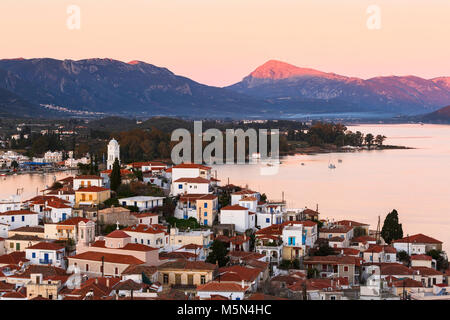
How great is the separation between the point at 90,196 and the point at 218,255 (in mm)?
2463

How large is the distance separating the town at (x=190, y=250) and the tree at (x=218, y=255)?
0.01 metres

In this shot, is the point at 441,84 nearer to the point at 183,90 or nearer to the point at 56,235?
the point at 183,90

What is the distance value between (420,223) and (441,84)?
5338 inches

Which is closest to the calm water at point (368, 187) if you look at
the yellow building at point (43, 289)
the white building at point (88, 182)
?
the white building at point (88, 182)

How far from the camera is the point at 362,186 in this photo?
52.8 ft

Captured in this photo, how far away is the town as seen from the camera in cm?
522

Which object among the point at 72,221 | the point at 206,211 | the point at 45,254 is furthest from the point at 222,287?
the point at 206,211

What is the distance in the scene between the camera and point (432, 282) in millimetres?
6152

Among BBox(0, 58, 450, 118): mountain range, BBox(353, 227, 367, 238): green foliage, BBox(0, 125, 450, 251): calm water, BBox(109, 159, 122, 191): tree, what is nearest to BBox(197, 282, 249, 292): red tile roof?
BBox(353, 227, 367, 238): green foliage

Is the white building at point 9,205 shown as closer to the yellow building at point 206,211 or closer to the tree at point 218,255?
the yellow building at point 206,211

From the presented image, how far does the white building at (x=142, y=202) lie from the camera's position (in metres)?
8.10

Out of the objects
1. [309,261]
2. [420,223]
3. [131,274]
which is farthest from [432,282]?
[420,223]

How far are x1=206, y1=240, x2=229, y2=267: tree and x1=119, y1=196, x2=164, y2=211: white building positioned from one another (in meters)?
1.64
